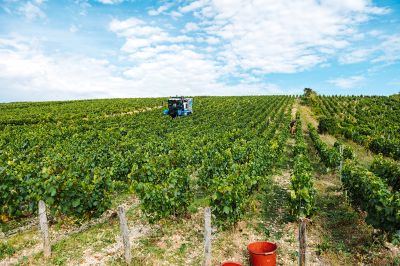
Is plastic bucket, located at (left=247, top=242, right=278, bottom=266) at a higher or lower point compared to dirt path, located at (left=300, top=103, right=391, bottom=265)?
higher

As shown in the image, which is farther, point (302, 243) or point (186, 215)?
point (186, 215)

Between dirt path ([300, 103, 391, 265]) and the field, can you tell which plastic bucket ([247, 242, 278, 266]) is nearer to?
the field

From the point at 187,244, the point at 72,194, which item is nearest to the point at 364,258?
the point at 187,244

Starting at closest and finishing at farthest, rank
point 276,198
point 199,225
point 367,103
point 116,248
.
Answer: point 116,248 → point 199,225 → point 276,198 → point 367,103

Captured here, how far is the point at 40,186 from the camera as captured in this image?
9.67 metres

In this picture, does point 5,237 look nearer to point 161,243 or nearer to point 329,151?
point 161,243

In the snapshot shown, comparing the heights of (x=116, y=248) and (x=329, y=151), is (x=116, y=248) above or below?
below

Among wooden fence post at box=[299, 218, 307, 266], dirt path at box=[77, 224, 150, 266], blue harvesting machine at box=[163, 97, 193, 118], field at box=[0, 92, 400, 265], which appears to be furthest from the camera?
blue harvesting machine at box=[163, 97, 193, 118]

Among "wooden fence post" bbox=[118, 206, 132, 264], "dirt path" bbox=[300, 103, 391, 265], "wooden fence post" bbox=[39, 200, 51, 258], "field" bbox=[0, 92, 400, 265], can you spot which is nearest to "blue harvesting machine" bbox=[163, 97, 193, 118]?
"field" bbox=[0, 92, 400, 265]

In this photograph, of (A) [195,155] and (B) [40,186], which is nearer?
(B) [40,186]

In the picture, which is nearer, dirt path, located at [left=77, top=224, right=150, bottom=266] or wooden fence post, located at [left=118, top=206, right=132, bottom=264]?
wooden fence post, located at [left=118, top=206, right=132, bottom=264]

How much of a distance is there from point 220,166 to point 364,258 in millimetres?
6427

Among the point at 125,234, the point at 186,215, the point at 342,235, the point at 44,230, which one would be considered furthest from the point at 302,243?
the point at 44,230

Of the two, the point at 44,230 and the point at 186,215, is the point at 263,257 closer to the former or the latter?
the point at 186,215
